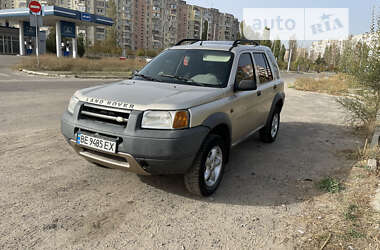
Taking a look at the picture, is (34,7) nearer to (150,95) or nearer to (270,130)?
(270,130)

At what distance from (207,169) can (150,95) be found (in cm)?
111

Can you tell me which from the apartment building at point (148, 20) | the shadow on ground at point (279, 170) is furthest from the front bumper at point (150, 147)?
the apartment building at point (148, 20)

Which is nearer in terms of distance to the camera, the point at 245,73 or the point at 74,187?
the point at 74,187

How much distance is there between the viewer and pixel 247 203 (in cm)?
372

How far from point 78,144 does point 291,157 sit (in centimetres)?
372

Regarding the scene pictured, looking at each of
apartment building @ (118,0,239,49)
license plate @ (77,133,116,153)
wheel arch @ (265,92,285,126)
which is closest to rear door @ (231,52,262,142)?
wheel arch @ (265,92,285,126)

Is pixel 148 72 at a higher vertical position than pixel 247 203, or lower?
higher

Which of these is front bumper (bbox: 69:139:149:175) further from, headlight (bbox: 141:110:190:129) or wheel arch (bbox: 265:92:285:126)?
wheel arch (bbox: 265:92:285:126)

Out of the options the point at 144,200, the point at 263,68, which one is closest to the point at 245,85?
the point at 263,68

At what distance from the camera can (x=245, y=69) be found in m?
4.66

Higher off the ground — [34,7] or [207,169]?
[34,7]

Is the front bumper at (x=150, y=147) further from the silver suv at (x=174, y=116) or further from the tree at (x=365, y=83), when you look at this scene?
the tree at (x=365, y=83)

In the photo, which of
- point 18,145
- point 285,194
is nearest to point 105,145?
point 285,194

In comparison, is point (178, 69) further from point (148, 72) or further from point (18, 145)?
point (18, 145)
